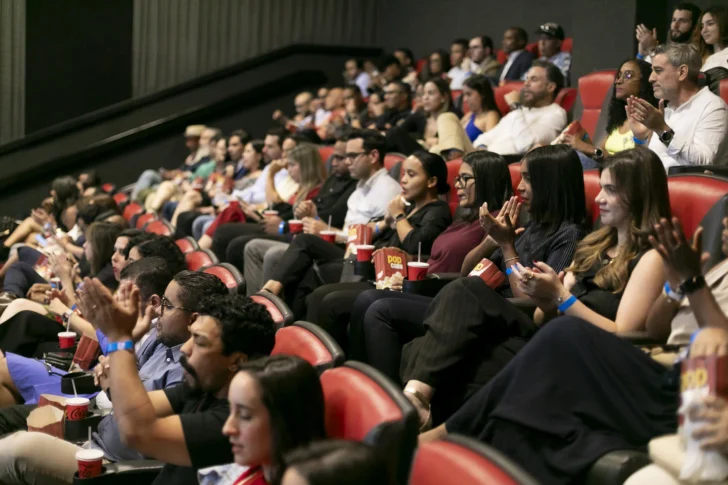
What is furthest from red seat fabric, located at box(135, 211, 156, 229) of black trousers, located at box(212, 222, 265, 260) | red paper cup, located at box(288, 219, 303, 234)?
red paper cup, located at box(288, 219, 303, 234)

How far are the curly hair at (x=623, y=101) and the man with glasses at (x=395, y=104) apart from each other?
269 centimetres

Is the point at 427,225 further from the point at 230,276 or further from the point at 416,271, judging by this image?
the point at 230,276

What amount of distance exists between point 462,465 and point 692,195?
151cm

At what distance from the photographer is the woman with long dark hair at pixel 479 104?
5055 millimetres

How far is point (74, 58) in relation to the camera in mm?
8586

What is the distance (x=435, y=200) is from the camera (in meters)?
3.72

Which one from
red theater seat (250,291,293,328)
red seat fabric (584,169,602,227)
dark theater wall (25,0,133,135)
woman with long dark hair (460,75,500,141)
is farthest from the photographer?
dark theater wall (25,0,133,135)

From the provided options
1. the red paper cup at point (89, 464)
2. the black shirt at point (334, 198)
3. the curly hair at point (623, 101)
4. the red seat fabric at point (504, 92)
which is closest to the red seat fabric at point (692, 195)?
the curly hair at point (623, 101)

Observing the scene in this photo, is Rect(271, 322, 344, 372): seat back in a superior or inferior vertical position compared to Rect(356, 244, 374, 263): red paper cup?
superior

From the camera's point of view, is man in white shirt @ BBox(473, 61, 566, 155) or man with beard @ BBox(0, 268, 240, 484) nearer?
man with beard @ BBox(0, 268, 240, 484)

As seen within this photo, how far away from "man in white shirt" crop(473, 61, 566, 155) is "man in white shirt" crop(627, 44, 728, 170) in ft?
4.06

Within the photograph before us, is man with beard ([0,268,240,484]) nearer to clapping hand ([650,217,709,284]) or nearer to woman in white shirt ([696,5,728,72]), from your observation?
clapping hand ([650,217,709,284])

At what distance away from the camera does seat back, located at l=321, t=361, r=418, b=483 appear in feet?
4.86

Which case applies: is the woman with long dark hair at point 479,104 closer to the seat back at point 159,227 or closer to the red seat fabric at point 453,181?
the red seat fabric at point 453,181
